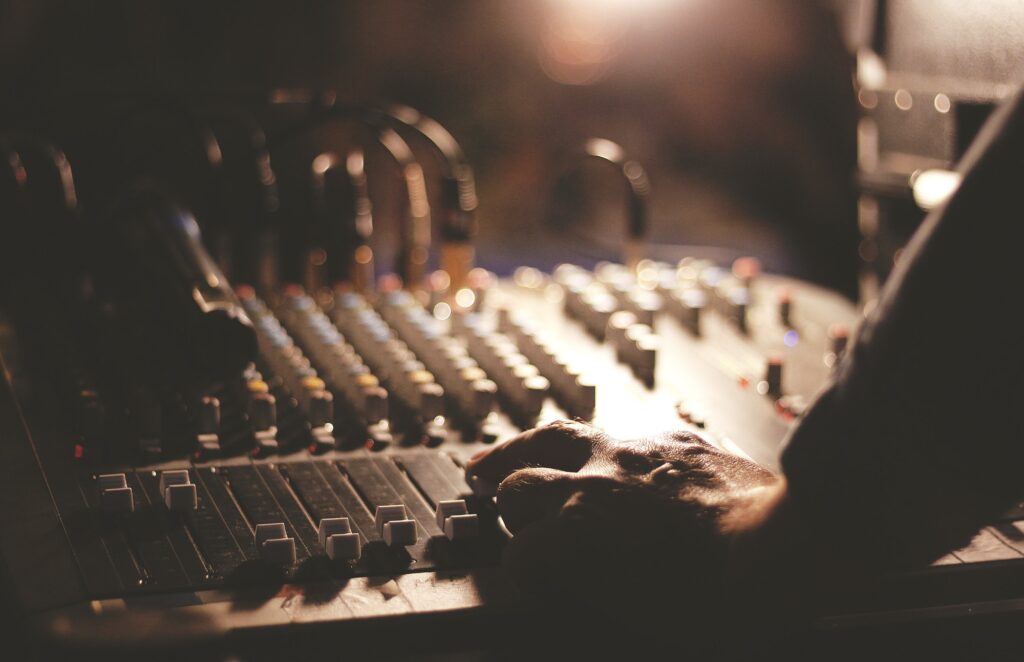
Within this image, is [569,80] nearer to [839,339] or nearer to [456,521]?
[839,339]

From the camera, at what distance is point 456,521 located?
0.90m

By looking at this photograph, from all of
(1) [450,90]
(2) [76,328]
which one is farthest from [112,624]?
(1) [450,90]

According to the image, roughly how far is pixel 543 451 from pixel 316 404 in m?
0.27

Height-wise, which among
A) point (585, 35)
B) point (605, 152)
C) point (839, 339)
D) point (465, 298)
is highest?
point (585, 35)

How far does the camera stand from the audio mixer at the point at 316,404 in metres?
0.82

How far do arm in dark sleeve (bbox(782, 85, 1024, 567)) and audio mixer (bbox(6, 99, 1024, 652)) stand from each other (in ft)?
0.59

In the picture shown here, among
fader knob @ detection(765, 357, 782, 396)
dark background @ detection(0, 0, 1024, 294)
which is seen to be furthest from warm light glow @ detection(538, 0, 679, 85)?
fader knob @ detection(765, 357, 782, 396)

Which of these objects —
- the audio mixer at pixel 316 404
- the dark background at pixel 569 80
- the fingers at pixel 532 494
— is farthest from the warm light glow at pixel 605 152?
the dark background at pixel 569 80

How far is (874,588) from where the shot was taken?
86 cm

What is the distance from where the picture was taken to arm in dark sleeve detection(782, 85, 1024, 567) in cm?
70

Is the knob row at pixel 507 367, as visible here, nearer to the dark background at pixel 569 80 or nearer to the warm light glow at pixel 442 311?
the warm light glow at pixel 442 311

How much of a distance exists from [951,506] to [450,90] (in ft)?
15.4

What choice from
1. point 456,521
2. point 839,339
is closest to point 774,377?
point 839,339

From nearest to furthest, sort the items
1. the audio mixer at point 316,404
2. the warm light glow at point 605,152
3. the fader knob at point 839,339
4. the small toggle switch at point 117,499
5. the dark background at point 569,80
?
the audio mixer at point 316,404 < the small toggle switch at point 117,499 < the fader knob at point 839,339 < the warm light glow at point 605,152 < the dark background at point 569,80
